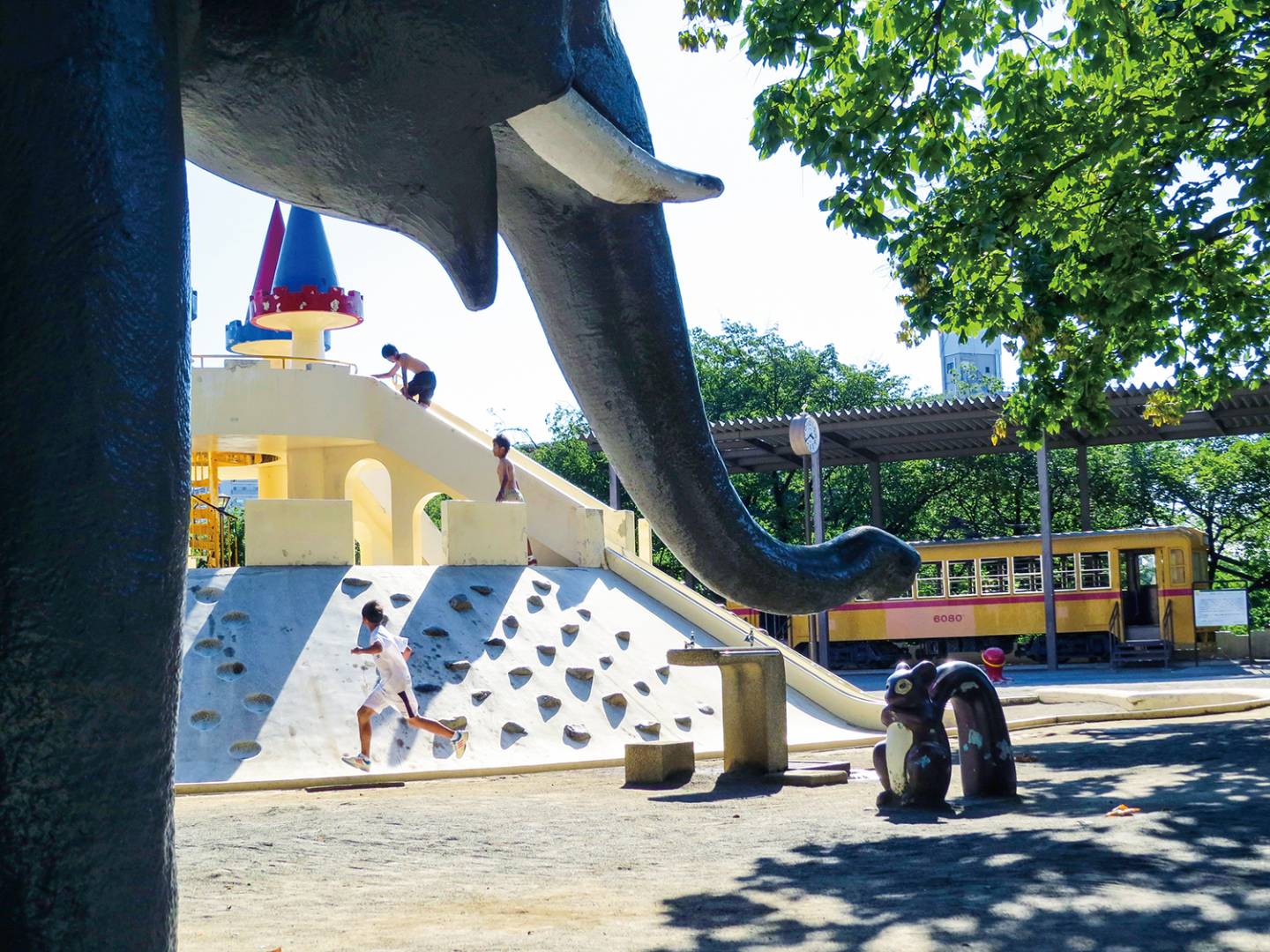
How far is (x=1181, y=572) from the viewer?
86.0 feet

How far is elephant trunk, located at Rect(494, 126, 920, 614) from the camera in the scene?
2.00 meters

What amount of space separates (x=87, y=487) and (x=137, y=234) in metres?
0.25

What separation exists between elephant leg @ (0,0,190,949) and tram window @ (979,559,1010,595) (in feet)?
88.4

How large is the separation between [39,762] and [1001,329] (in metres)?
10.0

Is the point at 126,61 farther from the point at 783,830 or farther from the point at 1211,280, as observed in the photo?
the point at 1211,280

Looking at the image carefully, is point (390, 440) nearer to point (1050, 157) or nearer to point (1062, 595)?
point (1050, 157)

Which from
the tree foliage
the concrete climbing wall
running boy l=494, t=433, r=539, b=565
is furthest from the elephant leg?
the tree foliage

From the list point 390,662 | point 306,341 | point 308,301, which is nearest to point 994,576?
point 306,341

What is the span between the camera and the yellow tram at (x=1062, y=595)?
26.3m

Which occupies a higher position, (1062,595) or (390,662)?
(1062,595)

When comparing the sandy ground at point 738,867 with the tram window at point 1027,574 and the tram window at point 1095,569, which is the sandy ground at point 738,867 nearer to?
the tram window at point 1095,569

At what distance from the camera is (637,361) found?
2006 millimetres

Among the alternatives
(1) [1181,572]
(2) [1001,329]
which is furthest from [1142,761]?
(1) [1181,572]

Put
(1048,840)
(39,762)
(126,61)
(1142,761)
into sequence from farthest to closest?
1. (1142,761)
2. (1048,840)
3. (126,61)
4. (39,762)
